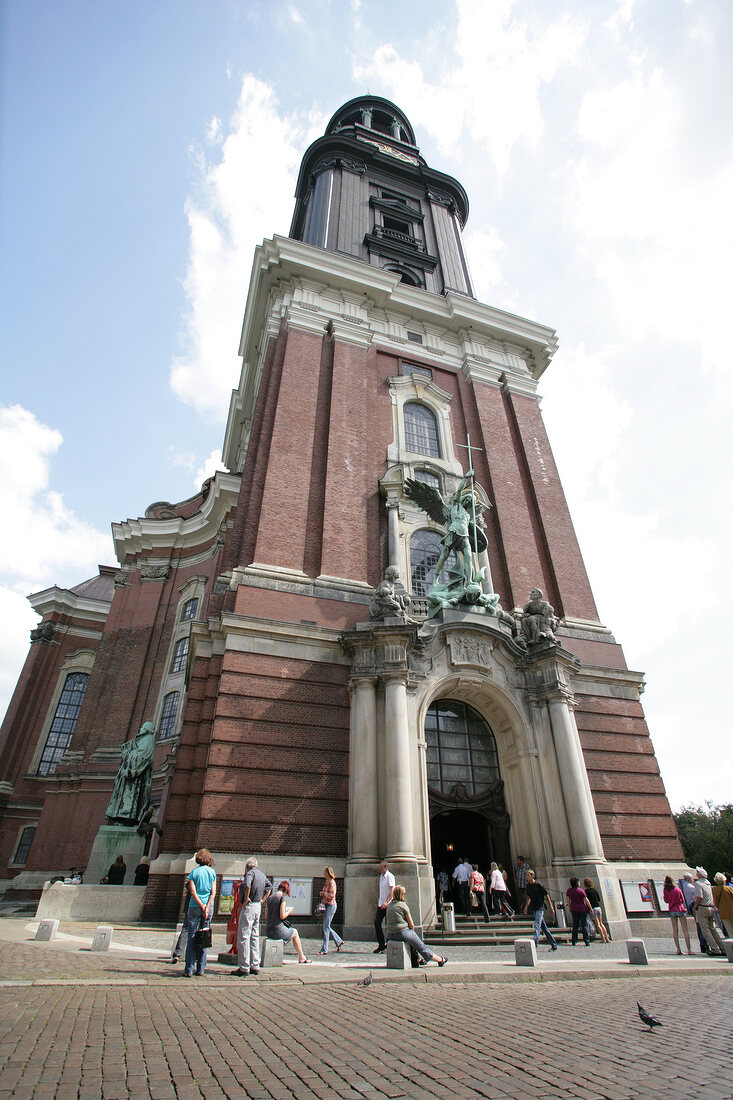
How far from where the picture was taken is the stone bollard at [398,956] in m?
7.92

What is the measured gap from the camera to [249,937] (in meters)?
7.57

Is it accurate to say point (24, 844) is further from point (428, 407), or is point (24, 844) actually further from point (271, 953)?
point (428, 407)

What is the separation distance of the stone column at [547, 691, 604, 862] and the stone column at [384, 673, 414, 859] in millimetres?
4074

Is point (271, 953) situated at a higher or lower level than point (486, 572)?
lower

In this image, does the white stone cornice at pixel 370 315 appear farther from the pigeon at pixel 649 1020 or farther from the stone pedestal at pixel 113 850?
the pigeon at pixel 649 1020

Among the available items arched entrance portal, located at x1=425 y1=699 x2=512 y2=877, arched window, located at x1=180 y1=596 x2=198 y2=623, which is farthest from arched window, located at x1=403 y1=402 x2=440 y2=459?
arched window, located at x1=180 y1=596 x2=198 y2=623

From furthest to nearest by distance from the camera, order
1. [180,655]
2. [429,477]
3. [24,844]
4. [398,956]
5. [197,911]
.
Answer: [24,844], [180,655], [429,477], [398,956], [197,911]

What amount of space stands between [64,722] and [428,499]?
79.5ft

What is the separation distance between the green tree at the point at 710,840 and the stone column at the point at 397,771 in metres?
40.7

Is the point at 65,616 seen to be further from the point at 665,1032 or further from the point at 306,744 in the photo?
the point at 665,1032

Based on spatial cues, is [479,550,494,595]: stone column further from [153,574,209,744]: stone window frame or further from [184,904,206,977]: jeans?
[184,904,206,977]: jeans

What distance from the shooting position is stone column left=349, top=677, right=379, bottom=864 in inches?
504

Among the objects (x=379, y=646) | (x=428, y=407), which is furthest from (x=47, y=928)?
(x=428, y=407)

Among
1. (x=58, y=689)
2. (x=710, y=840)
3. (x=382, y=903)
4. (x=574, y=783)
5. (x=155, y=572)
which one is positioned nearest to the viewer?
(x=382, y=903)
